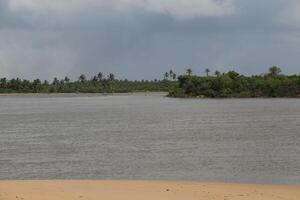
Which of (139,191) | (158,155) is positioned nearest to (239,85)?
(158,155)

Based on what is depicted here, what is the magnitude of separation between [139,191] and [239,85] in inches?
6631

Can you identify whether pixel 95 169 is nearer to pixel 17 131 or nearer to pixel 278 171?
pixel 278 171

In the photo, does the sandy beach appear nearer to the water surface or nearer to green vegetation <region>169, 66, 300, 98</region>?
the water surface

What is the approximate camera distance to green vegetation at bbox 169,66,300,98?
18275 cm

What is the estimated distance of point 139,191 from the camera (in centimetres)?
2231

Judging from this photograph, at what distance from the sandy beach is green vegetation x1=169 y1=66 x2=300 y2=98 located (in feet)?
523

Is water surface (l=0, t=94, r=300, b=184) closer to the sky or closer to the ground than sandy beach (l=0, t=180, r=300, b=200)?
closer to the ground

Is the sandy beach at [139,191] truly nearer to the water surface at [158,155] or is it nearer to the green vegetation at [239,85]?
the water surface at [158,155]

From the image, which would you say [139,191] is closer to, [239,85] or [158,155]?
[158,155]

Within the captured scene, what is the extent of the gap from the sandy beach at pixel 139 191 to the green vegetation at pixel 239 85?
159561 millimetres

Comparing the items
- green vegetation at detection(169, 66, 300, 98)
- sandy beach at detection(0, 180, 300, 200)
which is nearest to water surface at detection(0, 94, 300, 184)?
sandy beach at detection(0, 180, 300, 200)

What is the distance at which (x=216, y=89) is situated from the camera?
630 ft

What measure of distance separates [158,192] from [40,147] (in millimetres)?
26261

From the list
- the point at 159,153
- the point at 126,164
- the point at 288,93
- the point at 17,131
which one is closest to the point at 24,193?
the point at 126,164
